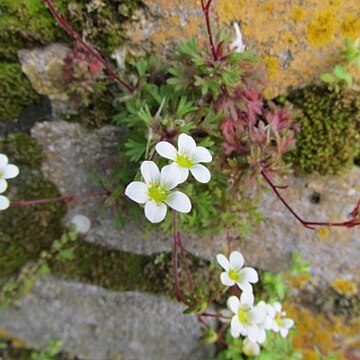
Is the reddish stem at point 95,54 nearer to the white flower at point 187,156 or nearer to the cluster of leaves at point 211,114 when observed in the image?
the cluster of leaves at point 211,114

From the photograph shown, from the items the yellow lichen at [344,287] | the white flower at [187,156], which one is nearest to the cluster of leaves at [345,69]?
the white flower at [187,156]

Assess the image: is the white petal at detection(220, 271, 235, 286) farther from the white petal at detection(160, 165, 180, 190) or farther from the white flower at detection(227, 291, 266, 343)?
the white petal at detection(160, 165, 180, 190)

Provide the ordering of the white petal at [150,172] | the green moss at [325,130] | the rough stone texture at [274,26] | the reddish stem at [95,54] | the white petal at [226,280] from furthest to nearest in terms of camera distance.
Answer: the green moss at [325,130] < the rough stone texture at [274,26] < the reddish stem at [95,54] < the white petal at [226,280] < the white petal at [150,172]

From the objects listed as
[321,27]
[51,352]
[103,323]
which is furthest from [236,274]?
[51,352]

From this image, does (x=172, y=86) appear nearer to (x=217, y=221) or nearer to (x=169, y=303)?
(x=217, y=221)

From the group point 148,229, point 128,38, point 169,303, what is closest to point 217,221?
point 148,229

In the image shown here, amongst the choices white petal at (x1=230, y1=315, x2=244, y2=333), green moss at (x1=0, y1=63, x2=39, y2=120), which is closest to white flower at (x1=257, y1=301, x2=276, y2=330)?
white petal at (x1=230, y1=315, x2=244, y2=333)

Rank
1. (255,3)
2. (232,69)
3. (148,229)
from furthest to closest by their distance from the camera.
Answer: (148,229) < (255,3) < (232,69)
